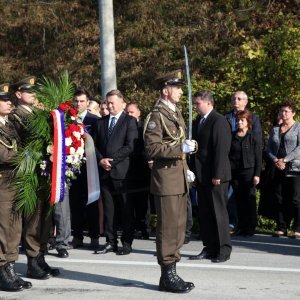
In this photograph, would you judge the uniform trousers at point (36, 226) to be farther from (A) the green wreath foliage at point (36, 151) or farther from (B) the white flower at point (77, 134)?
(B) the white flower at point (77, 134)

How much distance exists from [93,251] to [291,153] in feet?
10.1

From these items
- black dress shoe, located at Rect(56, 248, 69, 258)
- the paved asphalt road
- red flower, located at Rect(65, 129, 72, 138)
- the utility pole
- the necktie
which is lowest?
the paved asphalt road

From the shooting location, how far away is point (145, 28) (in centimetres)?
1959

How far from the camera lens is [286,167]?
1207 cm

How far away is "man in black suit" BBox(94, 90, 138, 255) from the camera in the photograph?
1087 centimetres

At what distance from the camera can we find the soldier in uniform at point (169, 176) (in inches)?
334

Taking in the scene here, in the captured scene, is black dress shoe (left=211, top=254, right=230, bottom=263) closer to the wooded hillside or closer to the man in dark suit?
the man in dark suit

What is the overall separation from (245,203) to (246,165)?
1.77 ft

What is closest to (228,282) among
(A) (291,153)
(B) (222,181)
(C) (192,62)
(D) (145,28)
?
(B) (222,181)

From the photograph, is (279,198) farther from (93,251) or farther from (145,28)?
(145,28)

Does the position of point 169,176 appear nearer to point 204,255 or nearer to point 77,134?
point 77,134

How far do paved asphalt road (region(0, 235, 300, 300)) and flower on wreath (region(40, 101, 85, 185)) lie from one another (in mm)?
1132

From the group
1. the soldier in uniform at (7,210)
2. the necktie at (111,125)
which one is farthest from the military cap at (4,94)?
the necktie at (111,125)

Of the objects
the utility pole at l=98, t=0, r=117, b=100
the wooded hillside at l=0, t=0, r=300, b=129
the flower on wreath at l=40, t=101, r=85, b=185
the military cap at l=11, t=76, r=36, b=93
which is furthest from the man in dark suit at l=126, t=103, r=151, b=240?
the wooded hillside at l=0, t=0, r=300, b=129
